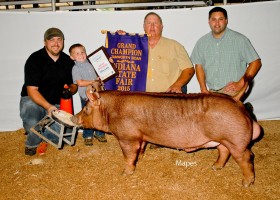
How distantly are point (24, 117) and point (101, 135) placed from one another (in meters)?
1.50

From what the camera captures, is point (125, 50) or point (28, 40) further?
point (28, 40)

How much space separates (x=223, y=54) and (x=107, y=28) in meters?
2.60

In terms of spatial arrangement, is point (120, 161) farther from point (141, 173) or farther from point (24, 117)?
point (24, 117)

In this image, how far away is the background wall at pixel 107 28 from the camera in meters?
5.96

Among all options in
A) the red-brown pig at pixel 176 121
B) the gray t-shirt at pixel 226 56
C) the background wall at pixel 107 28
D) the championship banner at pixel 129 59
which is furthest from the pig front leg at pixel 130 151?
the background wall at pixel 107 28

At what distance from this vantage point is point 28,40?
19.8 ft

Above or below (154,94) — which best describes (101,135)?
below

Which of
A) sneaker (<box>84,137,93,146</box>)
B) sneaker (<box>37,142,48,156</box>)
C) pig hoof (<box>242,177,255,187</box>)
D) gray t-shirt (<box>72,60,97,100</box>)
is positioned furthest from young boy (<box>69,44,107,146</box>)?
pig hoof (<box>242,177,255,187</box>)

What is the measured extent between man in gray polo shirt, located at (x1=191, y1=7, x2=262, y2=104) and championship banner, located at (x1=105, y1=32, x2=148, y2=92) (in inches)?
41.0

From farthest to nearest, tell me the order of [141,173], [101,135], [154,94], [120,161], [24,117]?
[101,135] < [24,117] < [120,161] < [141,173] < [154,94]

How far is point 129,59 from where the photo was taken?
524 cm

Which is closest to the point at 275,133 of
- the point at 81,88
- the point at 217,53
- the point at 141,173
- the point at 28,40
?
the point at 217,53

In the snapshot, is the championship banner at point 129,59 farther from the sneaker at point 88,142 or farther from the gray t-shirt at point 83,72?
the sneaker at point 88,142

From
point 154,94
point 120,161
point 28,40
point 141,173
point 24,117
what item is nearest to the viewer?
point 154,94
